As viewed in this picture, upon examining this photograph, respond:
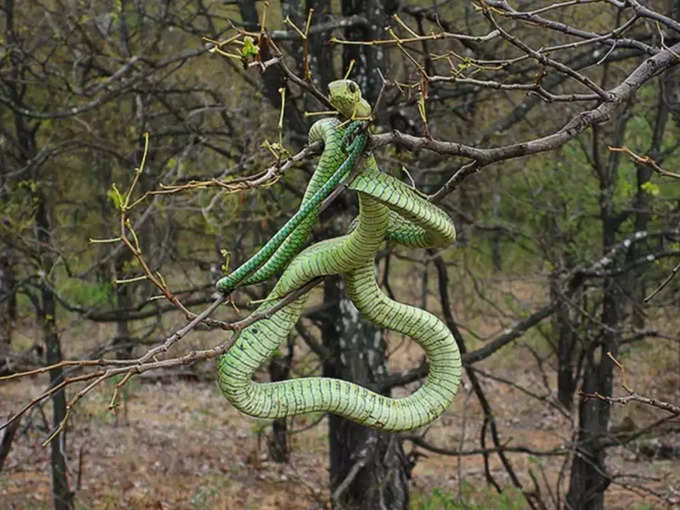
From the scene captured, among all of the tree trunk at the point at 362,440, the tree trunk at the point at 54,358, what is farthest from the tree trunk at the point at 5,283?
the tree trunk at the point at 362,440

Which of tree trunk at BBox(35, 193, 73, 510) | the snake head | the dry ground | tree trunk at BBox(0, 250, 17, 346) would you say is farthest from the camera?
the dry ground

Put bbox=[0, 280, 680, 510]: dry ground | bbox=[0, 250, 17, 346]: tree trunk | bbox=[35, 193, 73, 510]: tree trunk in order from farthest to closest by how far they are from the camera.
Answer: bbox=[0, 280, 680, 510]: dry ground → bbox=[35, 193, 73, 510]: tree trunk → bbox=[0, 250, 17, 346]: tree trunk

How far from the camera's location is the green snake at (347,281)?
179 centimetres

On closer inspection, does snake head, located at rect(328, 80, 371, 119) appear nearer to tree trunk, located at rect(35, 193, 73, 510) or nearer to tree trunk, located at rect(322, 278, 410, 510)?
tree trunk, located at rect(322, 278, 410, 510)

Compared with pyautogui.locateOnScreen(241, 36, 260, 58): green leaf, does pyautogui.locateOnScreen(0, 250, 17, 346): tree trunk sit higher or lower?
higher

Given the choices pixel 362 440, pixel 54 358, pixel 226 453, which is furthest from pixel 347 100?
pixel 226 453

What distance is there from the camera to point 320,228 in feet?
22.5

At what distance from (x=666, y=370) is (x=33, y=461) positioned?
10.4 meters

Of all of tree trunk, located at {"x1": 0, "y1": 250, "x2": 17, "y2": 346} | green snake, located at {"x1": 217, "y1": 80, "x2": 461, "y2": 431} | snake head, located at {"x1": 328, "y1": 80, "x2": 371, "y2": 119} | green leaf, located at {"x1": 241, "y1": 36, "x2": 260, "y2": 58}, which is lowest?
green snake, located at {"x1": 217, "y1": 80, "x2": 461, "y2": 431}

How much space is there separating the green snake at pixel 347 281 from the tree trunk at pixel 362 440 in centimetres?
446

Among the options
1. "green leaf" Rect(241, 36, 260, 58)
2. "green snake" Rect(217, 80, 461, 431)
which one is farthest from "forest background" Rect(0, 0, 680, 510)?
"green snake" Rect(217, 80, 461, 431)

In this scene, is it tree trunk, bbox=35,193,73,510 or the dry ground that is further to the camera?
the dry ground

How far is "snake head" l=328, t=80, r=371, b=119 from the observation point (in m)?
1.74

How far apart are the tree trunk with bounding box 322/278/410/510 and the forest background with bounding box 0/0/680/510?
1.0 inches
